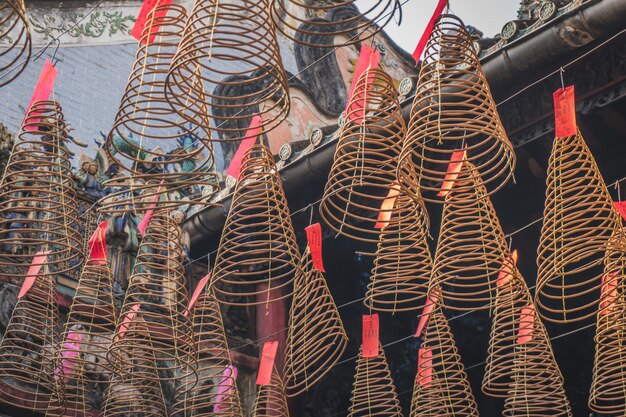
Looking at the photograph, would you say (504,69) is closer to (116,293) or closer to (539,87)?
(539,87)

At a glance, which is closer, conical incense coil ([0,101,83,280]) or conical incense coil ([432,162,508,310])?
conical incense coil ([0,101,83,280])

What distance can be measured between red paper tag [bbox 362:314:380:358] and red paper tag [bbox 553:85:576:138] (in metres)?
2.12

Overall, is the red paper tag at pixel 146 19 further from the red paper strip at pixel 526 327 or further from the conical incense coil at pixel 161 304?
the red paper strip at pixel 526 327

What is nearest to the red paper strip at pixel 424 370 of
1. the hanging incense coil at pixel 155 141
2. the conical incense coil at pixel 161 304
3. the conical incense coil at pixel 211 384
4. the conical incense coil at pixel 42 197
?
the conical incense coil at pixel 211 384

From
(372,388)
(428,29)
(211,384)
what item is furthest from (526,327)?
(211,384)

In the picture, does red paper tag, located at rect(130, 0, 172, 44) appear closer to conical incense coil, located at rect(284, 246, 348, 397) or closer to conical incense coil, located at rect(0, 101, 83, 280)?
conical incense coil, located at rect(0, 101, 83, 280)

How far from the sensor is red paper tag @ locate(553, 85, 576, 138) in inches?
191

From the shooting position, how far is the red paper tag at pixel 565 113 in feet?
15.9

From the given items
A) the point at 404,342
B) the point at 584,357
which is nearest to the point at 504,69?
the point at 584,357

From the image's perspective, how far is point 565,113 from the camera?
4.94m

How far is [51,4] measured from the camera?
10875 millimetres

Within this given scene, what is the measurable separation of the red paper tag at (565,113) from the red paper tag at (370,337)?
6.96 ft

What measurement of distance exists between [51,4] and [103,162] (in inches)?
113

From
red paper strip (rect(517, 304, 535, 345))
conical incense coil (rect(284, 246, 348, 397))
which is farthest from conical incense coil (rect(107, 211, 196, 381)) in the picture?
red paper strip (rect(517, 304, 535, 345))
